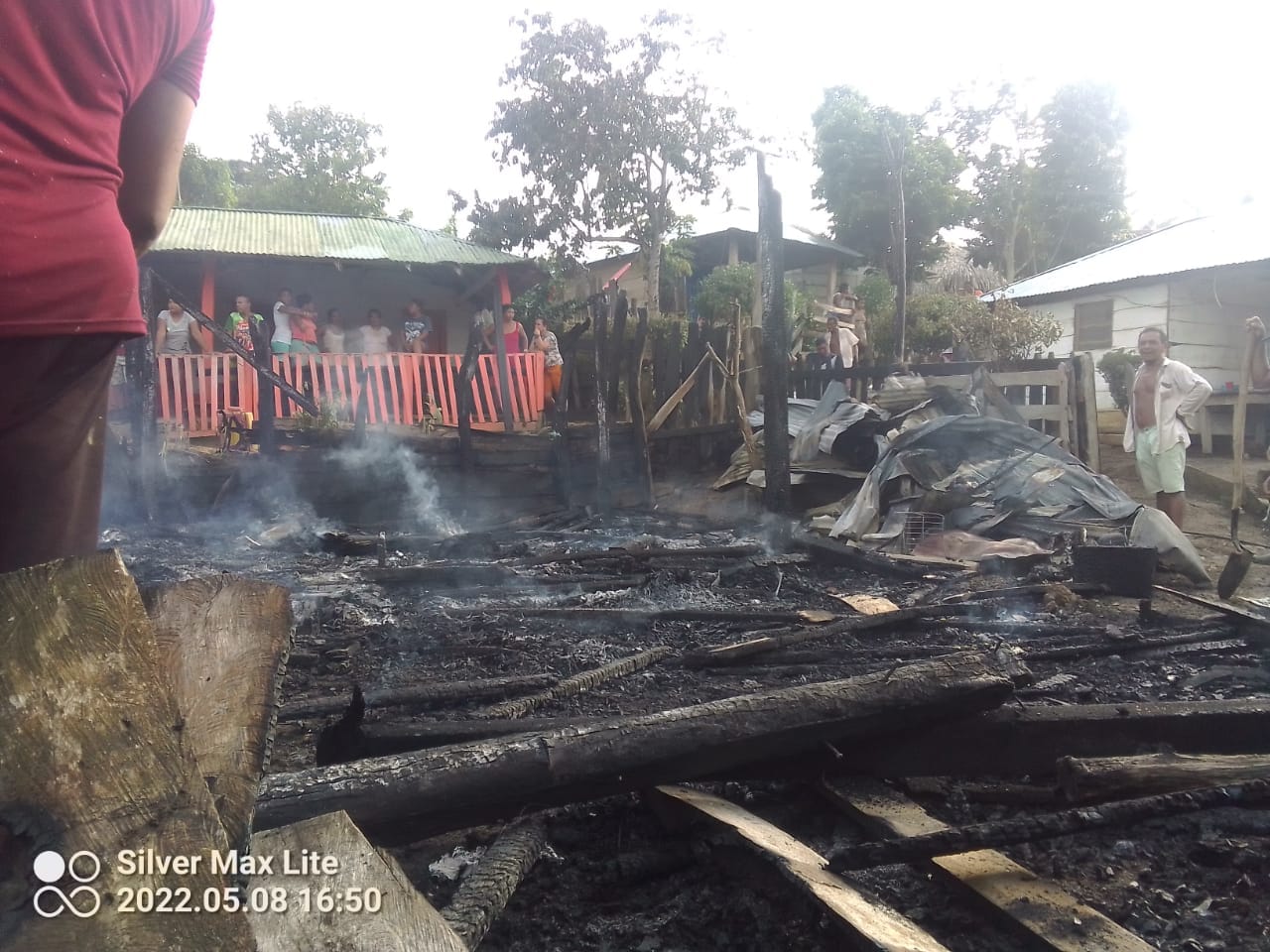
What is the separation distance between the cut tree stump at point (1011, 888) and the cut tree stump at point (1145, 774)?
10.6 inches

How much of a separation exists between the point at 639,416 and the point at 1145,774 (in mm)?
8600

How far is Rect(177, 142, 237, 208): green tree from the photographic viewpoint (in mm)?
23875

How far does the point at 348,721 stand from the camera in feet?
8.33

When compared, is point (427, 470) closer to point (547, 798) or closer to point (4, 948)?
point (547, 798)

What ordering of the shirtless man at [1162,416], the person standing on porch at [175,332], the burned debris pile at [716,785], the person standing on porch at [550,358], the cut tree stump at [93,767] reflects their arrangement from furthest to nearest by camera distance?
the person standing on porch at [550,358], the person standing on porch at [175,332], the shirtless man at [1162,416], the burned debris pile at [716,785], the cut tree stump at [93,767]

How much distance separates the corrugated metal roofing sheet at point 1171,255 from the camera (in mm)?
14539

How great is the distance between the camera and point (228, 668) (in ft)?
5.44

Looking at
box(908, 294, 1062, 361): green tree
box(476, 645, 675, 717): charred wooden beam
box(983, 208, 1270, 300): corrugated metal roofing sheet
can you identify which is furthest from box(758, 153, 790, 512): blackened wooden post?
box(983, 208, 1270, 300): corrugated metal roofing sheet

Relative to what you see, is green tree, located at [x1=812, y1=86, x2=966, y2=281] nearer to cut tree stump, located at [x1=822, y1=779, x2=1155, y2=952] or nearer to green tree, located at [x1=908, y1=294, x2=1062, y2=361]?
green tree, located at [x1=908, y1=294, x2=1062, y2=361]

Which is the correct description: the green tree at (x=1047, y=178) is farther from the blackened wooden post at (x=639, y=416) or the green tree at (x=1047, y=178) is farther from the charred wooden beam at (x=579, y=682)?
the charred wooden beam at (x=579, y=682)

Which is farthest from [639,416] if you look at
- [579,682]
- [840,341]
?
[579,682]

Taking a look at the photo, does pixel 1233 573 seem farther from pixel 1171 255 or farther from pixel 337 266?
pixel 337 266

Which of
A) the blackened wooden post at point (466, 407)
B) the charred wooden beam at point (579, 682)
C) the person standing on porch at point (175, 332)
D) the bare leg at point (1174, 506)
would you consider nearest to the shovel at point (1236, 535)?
the bare leg at point (1174, 506)

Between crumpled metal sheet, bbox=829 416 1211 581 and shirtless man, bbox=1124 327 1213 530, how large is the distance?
0.40 meters
